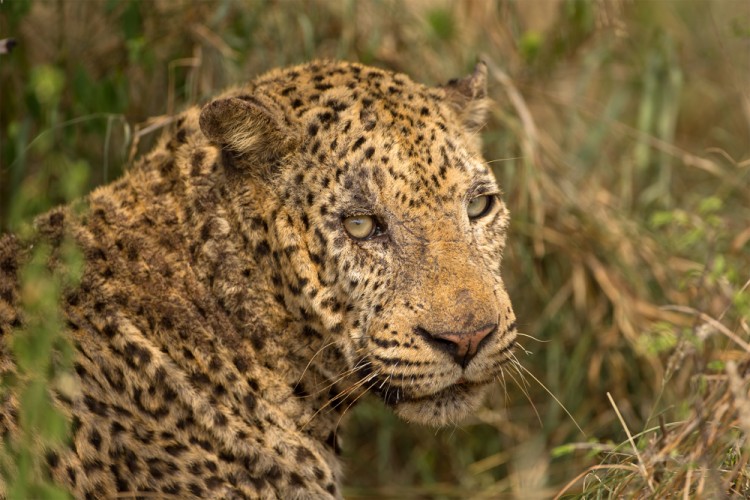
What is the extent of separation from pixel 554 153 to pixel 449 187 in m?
3.23

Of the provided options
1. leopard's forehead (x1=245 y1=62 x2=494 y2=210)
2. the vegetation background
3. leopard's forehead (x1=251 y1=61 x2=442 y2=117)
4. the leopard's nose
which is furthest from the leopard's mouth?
the vegetation background

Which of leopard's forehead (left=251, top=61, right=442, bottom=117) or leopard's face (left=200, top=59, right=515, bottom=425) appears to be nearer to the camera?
leopard's face (left=200, top=59, right=515, bottom=425)

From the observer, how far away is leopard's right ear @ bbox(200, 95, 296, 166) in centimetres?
463

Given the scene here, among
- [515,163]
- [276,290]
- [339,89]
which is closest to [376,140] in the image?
[339,89]

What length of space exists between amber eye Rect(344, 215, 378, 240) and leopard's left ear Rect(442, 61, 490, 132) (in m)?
1.03

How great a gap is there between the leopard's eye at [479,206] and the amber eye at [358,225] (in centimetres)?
52

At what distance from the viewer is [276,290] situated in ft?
15.8

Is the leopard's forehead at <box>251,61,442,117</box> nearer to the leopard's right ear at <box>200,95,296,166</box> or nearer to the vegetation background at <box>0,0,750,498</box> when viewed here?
the leopard's right ear at <box>200,95,296,166</box>

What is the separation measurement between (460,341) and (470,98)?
1.66 metres

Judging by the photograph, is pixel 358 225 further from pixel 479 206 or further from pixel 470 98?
pixel 470 98

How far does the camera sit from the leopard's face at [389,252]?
455 centimetres

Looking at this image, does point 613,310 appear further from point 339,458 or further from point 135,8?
point 135,8

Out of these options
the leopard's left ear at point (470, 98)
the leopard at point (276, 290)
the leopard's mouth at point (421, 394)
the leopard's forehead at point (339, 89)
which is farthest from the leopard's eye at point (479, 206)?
the leopard's mouth at point (421, 394)

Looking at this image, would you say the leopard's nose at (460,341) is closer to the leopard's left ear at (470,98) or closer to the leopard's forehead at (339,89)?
the leopard's forehead at (339,89)
